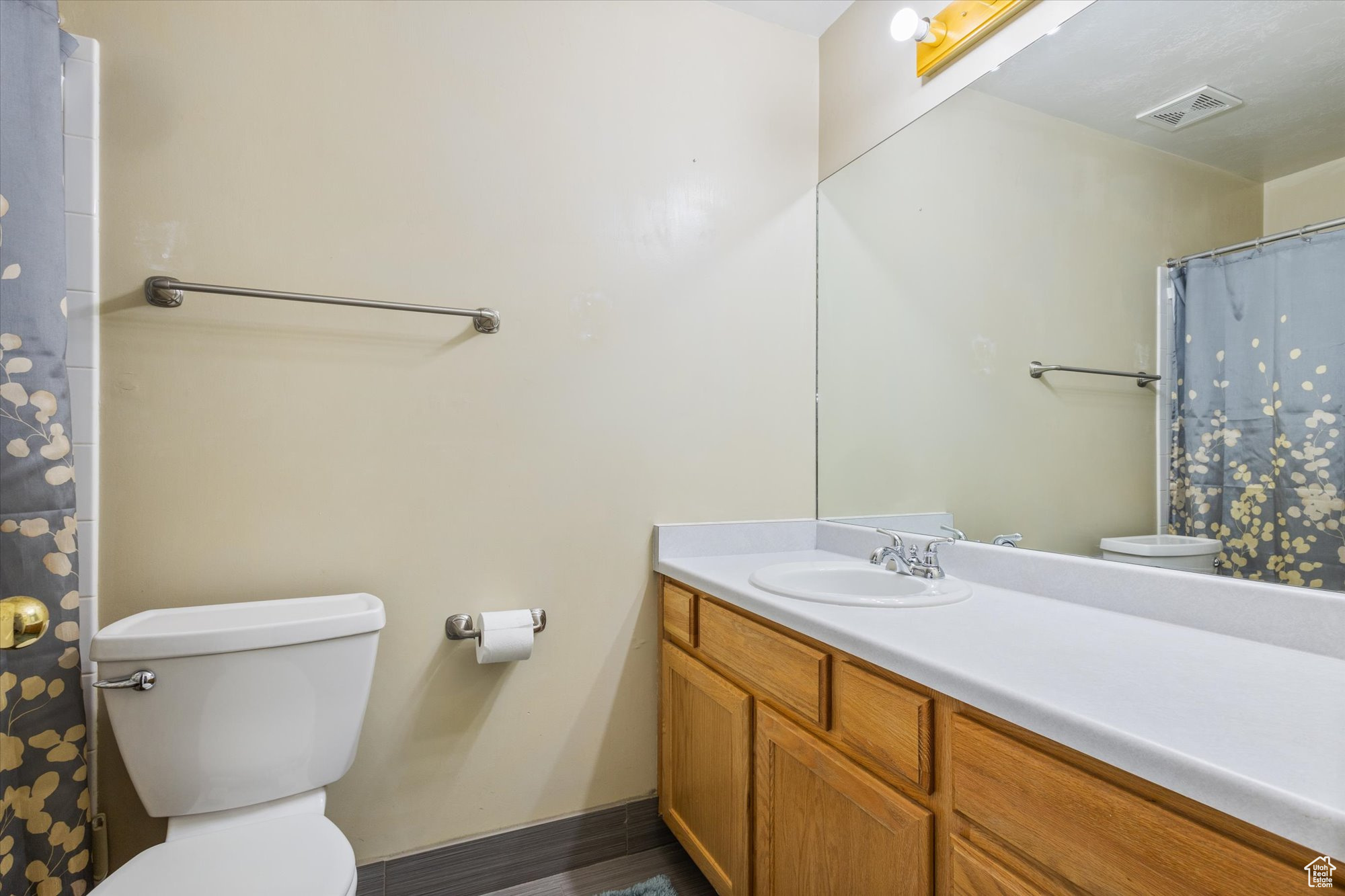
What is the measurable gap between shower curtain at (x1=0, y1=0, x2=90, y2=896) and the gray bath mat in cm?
105

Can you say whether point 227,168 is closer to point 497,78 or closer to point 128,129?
point 128,129

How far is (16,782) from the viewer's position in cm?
107

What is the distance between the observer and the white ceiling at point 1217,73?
3.00 feet

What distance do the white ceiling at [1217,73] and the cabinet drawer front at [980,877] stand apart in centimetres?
106

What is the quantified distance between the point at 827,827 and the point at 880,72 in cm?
183

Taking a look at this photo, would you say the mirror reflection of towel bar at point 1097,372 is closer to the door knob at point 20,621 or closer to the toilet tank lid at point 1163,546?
the toilet tank lid at point 1163,546

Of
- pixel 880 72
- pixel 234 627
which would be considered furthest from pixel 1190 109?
pixel 234 627

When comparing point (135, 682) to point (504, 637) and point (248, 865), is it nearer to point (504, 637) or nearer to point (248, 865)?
point (248, 865)

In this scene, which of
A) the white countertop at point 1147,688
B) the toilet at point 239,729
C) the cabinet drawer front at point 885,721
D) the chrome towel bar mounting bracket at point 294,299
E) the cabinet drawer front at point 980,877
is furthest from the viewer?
the chrome towel bar mounting bracket at point 294,299

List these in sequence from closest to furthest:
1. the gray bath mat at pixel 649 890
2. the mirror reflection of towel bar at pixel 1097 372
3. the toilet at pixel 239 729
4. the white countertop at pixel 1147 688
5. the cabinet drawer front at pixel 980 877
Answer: the white countertop at pixel 1147 688 < the cabinet drawer front at pixel 980 877 < the toilet at pixel 239 729 < the mirror reflection of towel bar at pixel 1097 372 < the gray bath mat at pixel 649 890

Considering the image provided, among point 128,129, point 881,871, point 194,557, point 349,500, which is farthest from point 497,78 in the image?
point 881,871

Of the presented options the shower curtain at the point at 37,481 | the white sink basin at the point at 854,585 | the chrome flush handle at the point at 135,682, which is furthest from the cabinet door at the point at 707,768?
the shower curtain at the point at 37,481

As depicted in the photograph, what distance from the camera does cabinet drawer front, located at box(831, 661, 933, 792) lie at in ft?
2.78

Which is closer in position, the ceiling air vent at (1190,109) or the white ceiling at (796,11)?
the ceiling air vent at (1190,109)
